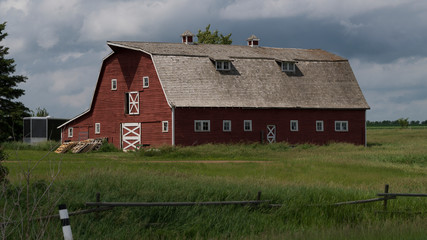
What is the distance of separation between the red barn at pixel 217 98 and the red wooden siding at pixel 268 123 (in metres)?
0.08

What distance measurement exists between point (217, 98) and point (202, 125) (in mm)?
2412

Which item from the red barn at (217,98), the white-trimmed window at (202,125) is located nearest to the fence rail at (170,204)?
the red barn at (217,98)

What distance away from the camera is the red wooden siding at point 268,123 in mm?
43562

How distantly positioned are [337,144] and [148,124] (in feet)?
51.4

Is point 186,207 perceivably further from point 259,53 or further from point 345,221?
point 259,53

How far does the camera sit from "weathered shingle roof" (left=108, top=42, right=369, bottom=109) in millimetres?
44312

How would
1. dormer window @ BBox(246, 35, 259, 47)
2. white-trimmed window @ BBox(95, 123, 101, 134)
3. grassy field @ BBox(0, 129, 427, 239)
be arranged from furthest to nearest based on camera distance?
dormer window @ BBox(246, 35, 259, 47), white-trimmed window @ BBox(95, 123, 101, 134), grassy field @ BBox(0, 129, 427, 239)

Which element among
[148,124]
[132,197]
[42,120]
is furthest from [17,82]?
[132,197]

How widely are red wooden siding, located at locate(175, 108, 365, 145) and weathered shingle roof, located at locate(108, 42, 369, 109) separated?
0.69 m

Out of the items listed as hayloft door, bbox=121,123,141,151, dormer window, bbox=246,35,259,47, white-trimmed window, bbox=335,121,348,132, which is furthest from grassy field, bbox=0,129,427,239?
dormer window, bbox=246,35,259,47

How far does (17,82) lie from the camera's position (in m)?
54.0

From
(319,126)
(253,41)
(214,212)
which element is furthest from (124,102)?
(214,212)

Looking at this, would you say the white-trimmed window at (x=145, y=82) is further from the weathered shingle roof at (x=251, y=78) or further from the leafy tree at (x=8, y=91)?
the leafy tree at (x=8, y=91)

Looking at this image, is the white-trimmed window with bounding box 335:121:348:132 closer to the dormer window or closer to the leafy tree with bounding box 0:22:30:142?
the dormer window
